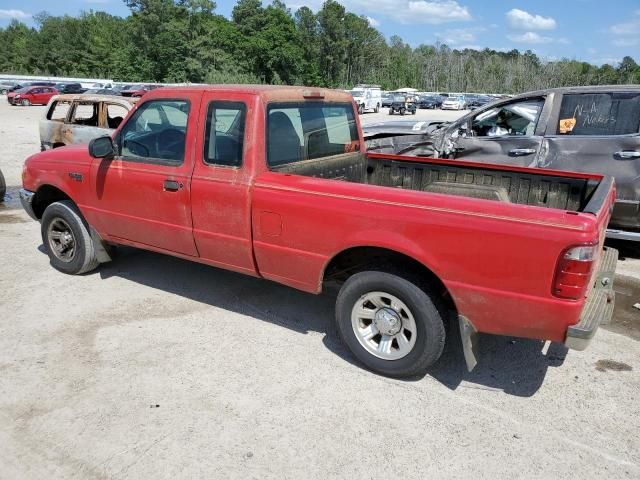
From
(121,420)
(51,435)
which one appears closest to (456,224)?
(121,420)

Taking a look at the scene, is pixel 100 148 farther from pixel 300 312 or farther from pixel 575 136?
pixel 575 136

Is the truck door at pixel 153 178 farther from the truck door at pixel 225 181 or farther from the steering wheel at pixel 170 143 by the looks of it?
the truck door at pixel 225 181

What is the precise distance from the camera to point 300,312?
458 centimetres

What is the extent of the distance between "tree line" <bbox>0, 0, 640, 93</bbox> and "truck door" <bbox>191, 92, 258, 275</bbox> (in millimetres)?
63106

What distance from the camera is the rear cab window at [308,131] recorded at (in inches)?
153

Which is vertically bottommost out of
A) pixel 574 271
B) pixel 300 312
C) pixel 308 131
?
pixel 300 312

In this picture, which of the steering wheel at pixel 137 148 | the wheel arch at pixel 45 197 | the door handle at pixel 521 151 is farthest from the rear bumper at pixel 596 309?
the wheel arch at pixel 45 197

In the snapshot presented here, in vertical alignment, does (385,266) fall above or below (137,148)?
below

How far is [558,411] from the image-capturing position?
321cm

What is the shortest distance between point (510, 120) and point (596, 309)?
14.3 ft

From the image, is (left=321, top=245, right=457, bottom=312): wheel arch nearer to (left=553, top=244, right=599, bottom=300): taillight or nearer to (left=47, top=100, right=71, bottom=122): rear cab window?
(left=553, top=244, right=599, bottom=300): taillight

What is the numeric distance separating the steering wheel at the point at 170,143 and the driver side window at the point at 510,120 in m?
4.41

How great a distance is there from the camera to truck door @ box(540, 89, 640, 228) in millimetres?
Result: 5727

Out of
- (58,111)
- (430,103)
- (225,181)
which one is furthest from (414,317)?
(430,103)
